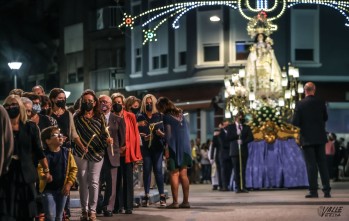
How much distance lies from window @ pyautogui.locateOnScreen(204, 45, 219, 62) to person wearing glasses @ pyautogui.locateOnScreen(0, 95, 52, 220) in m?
36.5

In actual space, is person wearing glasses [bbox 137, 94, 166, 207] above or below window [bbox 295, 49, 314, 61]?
below

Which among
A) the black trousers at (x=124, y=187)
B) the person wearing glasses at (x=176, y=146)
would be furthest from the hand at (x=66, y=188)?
the person wearing glasses at (x=176, y=146)

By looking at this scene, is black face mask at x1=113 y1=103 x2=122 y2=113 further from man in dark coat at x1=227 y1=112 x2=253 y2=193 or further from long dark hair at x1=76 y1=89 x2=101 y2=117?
man in dark coat at x1=227 y1=112 x2=253 y2=193

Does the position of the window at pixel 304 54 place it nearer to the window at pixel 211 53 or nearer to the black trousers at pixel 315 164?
the window at pixel 211 53

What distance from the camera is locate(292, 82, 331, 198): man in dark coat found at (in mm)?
18812

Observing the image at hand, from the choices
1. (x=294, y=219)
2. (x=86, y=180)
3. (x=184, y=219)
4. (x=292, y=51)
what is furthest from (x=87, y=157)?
(x=292, y=51)

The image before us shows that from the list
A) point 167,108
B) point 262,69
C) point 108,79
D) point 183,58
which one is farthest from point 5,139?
point 108,79

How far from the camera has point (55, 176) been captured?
12516 mm

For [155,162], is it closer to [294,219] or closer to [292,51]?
[294,219]

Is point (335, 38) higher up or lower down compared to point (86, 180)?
higher up

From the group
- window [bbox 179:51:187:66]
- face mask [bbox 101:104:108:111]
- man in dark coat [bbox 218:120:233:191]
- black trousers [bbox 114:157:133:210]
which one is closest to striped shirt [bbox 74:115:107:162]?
face mask [bbox 101:104:108:111]

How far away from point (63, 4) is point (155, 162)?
46186 millimetres

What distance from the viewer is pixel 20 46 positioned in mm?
66438

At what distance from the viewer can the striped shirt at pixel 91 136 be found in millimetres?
15133
